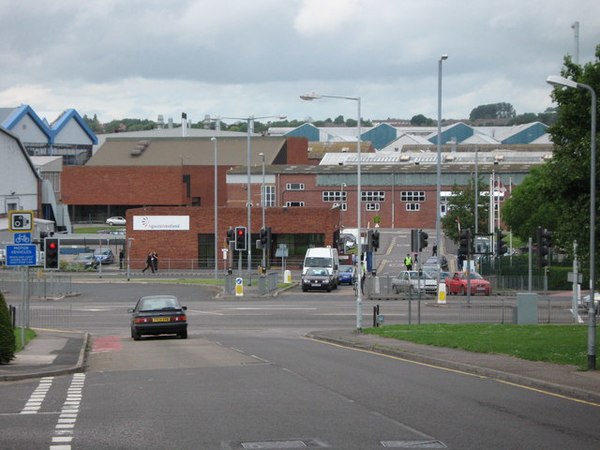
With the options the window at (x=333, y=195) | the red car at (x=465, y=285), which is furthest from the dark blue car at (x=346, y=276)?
the window at (x=333, y=195)

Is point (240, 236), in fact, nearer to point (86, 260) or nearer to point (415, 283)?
point (415, 283)

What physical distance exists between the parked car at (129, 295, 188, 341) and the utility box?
13.0 metres

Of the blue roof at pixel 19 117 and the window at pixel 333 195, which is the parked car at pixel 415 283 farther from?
the blue roof at pixel 19 117

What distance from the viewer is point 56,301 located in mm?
58375

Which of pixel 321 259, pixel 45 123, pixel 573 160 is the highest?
pixel 45 123

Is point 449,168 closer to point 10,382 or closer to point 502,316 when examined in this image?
point 502,316

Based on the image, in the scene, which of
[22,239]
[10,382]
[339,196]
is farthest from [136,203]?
[10,382]

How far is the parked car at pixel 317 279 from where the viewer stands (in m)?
63.9

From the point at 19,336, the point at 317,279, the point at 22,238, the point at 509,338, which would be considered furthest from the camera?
the point at 317,279

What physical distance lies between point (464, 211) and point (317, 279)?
2514cm

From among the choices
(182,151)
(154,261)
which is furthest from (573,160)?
(182,151)

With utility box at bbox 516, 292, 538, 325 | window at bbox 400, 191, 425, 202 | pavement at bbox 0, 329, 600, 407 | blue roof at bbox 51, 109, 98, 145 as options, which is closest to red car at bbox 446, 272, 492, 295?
utility box at bbox 516, 292, 538, 325

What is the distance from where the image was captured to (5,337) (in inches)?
934

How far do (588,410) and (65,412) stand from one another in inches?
319
